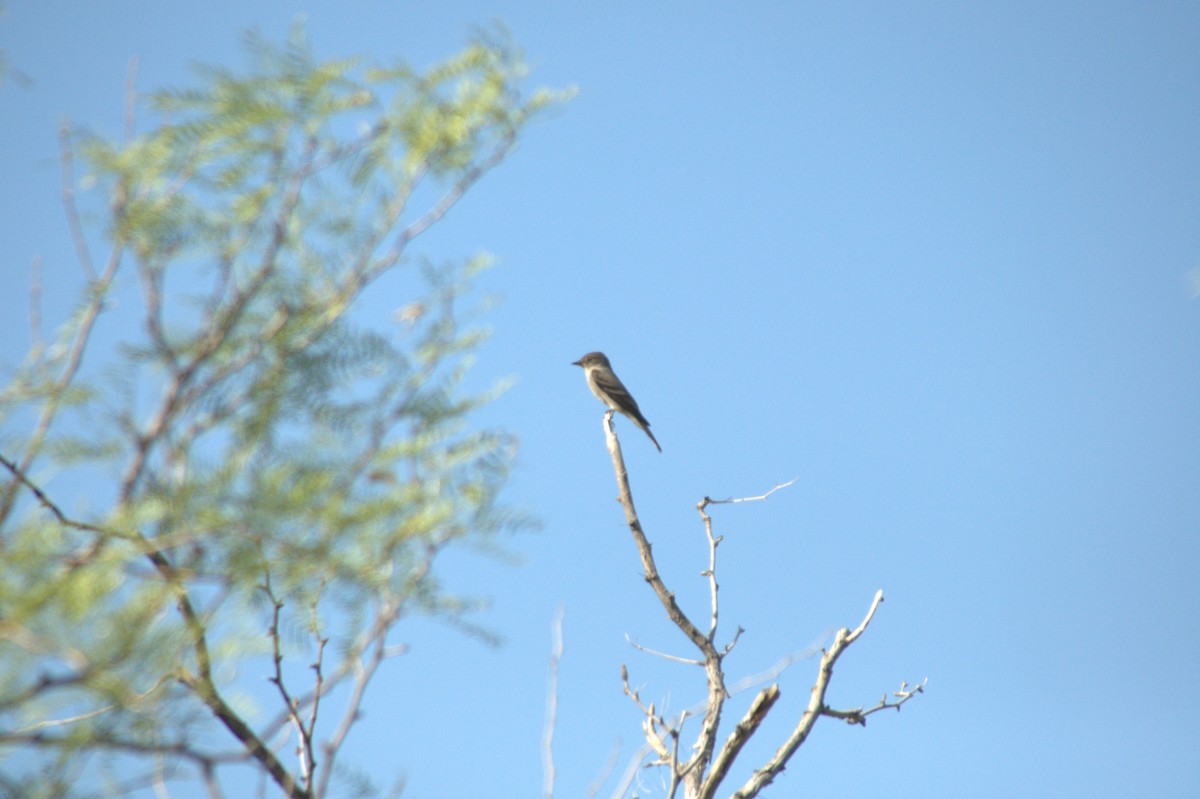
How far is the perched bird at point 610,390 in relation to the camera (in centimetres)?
1281

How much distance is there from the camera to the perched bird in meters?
12.8

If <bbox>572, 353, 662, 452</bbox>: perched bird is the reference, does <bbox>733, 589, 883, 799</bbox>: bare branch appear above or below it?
below

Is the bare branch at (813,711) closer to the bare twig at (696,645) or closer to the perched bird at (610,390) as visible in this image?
the bare twig at (696,645)

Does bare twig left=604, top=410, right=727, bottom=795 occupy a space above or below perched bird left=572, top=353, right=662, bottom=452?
below

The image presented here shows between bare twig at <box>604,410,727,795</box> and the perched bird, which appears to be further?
the perched bird

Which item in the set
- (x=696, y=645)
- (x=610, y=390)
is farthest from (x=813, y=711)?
(x=610, y=390)

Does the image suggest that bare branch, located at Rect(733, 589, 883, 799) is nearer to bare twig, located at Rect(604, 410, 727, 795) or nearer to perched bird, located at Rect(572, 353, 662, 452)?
bare twig, located at Rect(604, 410, 727, 795)

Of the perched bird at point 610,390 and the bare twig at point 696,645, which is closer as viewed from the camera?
the bare twig at point 696,645

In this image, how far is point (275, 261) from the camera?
112 inches

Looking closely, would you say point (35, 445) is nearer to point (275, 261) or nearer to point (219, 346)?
point (219, 346)

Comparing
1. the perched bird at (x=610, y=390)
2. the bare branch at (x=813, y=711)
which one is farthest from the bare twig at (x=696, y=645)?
the perched bird at (x=610, y=390)

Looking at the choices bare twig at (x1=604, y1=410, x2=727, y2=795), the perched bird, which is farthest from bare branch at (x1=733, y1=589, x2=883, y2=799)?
the perched bird

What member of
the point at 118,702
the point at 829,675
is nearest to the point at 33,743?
the point at 118,702

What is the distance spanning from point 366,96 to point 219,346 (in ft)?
2.99
